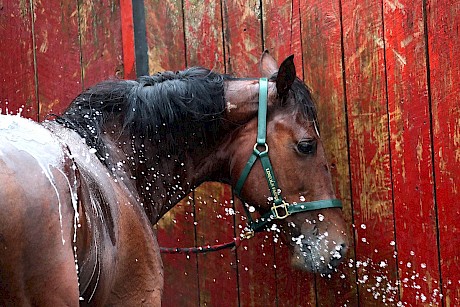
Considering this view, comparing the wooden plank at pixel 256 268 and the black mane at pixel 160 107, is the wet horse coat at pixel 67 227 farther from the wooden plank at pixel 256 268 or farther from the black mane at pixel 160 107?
the wooden plank at pixel 256 268

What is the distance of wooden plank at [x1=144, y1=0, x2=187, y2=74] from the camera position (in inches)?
151

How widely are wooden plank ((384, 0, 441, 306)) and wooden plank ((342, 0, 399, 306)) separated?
4 centimetres

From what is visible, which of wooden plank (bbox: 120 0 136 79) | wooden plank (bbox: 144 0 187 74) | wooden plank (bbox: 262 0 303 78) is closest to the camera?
wooden plank (bbox: 262 0 303 78)

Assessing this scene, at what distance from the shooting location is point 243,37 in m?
3.65

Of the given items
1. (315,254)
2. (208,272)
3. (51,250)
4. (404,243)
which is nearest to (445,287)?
(404,243)

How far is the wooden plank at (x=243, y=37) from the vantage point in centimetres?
362

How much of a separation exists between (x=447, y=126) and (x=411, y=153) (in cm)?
21

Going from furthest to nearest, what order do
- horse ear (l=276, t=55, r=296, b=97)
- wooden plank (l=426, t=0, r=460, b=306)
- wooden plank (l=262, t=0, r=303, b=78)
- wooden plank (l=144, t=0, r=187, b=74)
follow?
wooden plank (l=144, t=0, r=187, b=74), wooden plank (l=262, t=0, r=303, b=78), wooden plank (l=426, t=0, r=460, b=306), horse ear (l=276, t=55, r=296, b=97)

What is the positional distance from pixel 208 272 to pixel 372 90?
1340 mm

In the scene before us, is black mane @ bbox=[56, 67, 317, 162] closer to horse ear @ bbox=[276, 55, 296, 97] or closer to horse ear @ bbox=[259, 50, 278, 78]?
horse ear @ bbox=[276, 55, 296, 97]

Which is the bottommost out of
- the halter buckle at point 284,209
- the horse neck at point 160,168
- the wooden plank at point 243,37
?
the halter buckle at point 284,209

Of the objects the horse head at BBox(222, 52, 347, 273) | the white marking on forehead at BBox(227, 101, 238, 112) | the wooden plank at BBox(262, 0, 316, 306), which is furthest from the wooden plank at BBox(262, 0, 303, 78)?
the white marking on forehead at BBox(227, 101, 238, 112)

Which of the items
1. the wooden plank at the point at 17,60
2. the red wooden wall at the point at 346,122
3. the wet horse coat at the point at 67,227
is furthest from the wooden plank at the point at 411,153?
the wooden plank at the point at 17,60

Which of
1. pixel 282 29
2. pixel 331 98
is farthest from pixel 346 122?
pixel 282 29
